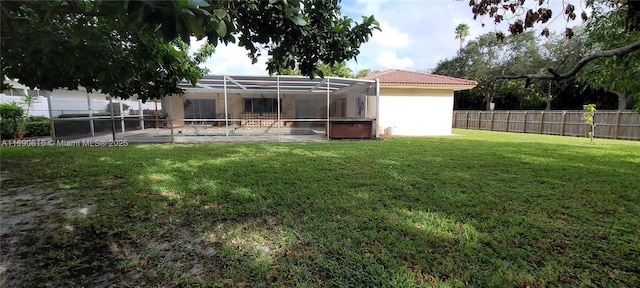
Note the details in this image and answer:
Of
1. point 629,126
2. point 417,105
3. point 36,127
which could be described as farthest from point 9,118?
point 629,126

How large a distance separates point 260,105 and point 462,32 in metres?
28.2

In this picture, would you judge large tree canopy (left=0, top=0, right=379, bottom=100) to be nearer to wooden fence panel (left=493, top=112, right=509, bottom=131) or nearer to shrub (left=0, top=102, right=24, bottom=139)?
shrub (left=0, top=102, right=24, bottom=139)

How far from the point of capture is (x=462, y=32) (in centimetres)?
3600

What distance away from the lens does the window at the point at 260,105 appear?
20359mm

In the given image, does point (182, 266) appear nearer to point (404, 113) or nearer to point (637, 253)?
point (637, 253)

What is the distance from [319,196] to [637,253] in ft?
11.1

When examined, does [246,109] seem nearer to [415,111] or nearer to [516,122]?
[415,111]

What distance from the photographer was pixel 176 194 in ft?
14.9

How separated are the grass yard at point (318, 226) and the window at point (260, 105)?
559 inches

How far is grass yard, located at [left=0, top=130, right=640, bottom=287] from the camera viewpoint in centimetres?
247

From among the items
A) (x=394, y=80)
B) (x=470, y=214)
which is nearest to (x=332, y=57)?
(x=470, y=214)

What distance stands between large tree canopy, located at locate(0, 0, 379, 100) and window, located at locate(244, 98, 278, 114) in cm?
1605

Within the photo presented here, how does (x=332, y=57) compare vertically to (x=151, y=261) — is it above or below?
above

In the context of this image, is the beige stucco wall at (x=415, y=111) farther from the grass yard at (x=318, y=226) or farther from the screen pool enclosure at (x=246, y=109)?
the grass yard at (x=318, y=226)
